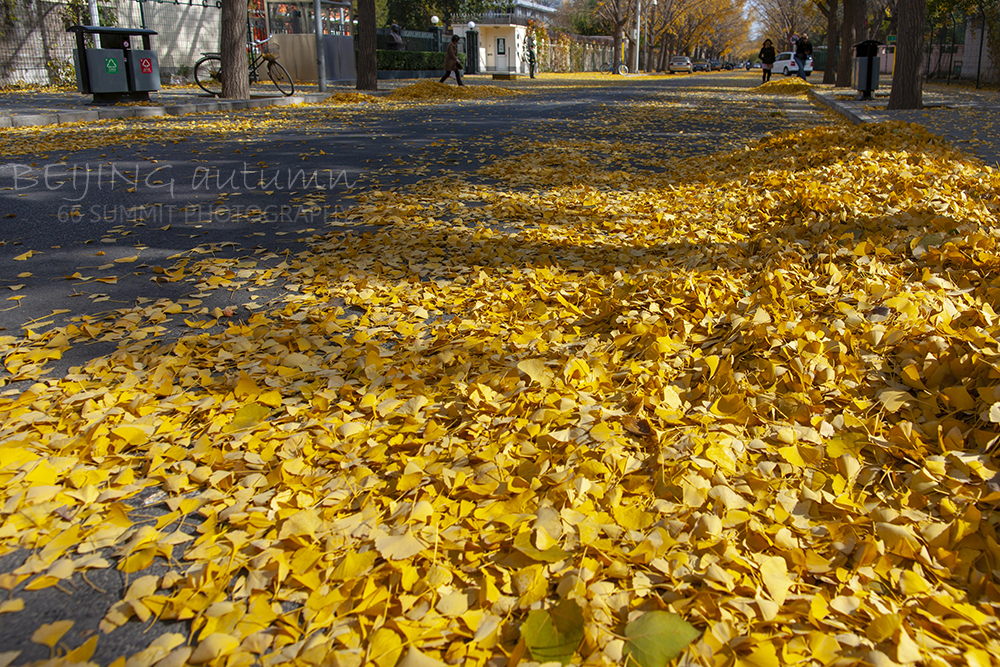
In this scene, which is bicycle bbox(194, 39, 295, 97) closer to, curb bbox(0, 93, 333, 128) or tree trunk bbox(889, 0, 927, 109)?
curb bbox(0, 93, 333, 128)

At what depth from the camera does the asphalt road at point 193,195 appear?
3.09 metres

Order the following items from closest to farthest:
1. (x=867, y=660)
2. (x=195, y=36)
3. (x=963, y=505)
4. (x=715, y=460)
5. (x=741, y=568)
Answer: (x=867, y=660)
(x=741, y=568)
(x=963, y=505)
(x=715, y=460)
(x=195, y=36)

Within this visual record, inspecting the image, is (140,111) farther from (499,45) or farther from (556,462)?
(499,45)

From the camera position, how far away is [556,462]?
2.21 meters

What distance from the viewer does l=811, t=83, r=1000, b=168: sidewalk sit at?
8.53 metres

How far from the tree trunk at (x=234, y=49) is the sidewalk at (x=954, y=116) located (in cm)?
1254

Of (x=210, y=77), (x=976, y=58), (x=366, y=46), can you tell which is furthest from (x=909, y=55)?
(x=210, y=77)

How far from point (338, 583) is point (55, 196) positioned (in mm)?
5977

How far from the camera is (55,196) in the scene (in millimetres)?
6289

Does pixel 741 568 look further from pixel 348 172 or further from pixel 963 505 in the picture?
pixel 348 172

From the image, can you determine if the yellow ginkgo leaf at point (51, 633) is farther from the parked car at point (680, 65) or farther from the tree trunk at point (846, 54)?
the parked car at point (680, 65)

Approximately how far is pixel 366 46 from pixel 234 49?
5.65 metres

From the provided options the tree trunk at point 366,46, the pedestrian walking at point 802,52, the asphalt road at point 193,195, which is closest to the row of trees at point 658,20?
the pedestrian walking at point 802,52

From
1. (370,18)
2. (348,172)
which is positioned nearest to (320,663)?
(348,172)
